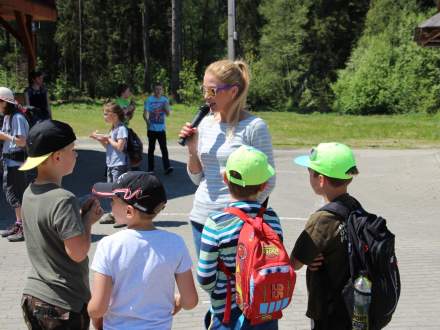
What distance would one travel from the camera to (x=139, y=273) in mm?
2742

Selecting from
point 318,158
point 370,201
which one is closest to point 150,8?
point 370,201

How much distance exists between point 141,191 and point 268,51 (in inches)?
1688

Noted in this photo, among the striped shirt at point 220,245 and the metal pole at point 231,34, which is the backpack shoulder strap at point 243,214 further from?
the metal pole at point 231,34

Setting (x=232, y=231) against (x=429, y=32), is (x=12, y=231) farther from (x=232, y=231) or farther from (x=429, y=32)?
(x=429, y=32)

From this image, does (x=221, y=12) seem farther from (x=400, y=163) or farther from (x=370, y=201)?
(x=370, y=201)

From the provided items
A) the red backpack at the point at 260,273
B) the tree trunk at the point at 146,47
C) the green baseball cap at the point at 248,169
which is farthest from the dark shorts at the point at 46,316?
the tree trunk at the point at 146,47

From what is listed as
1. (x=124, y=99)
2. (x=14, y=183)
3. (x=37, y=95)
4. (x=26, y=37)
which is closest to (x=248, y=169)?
(x=14, y=183)

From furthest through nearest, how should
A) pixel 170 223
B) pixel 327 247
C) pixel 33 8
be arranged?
pixel 33 8
pixel 170 223
pixel 327 247

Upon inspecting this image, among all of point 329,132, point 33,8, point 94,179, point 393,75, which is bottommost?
point 329,132

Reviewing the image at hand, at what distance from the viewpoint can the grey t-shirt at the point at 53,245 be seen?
286 cm

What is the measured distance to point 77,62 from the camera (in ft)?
191

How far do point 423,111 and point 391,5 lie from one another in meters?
11.1

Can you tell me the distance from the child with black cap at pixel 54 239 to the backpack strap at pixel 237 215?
638 mm

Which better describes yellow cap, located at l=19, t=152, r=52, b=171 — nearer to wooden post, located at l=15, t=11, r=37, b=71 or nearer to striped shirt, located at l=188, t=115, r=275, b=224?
striped shirt, located at l=188, t=115, r=275, b=224
